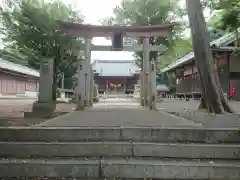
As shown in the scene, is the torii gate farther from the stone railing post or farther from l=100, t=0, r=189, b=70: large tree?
l=100, t=0, r=189, b=70: large tree

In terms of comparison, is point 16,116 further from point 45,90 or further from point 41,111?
point 45,90

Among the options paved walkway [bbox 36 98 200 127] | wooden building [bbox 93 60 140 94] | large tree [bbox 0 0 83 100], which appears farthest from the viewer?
wooden building [bbox 93 60 140 94]

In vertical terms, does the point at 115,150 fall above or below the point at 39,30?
below

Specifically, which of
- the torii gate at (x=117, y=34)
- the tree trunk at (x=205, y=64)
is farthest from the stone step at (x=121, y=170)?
the torii gate at (x=117, y=34)

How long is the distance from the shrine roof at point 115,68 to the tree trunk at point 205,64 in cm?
2941

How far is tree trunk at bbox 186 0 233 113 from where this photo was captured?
8.30m

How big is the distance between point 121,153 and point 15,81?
29.9 meters

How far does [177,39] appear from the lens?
1060 inches

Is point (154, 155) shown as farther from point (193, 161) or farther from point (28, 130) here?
point (28, 130)

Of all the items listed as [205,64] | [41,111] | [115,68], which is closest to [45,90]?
[41,111]

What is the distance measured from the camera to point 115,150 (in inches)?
146

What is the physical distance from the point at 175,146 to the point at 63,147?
5.05ft

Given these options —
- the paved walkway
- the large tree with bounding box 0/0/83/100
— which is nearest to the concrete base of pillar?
the paved walkway

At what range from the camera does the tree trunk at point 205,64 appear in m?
8.30
